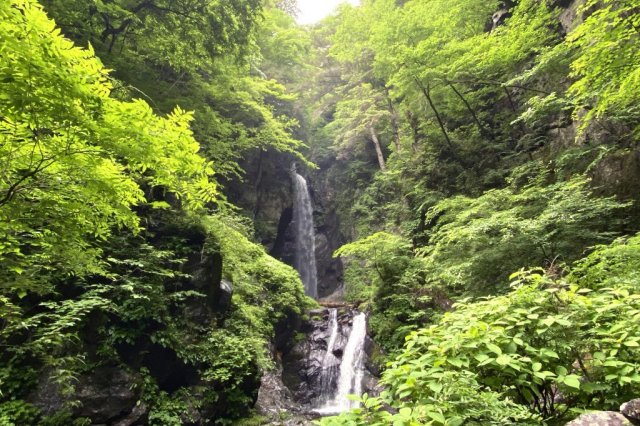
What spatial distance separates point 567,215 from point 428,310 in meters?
4.88

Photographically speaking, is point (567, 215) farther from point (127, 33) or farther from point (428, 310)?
point (127, 33)

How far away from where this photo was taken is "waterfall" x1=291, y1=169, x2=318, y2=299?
82.3 feet

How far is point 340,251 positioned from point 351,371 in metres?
4.38

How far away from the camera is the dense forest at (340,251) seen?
2.41 meters

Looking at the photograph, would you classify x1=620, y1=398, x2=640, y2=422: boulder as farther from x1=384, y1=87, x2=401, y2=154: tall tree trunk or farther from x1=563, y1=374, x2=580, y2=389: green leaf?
x1=384, y1=87, x2=401, y2=154: tall tree trunk

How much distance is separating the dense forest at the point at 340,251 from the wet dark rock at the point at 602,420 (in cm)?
1

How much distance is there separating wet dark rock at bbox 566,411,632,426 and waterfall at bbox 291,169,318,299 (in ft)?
75.6

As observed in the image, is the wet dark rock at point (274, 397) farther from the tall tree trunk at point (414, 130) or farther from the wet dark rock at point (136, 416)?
the tall tree trunk at point (414, 130)

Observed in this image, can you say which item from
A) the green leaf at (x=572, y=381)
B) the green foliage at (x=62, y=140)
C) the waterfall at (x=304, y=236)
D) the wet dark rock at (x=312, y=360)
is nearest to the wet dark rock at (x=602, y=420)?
the green leaf at (x=572, y=381)

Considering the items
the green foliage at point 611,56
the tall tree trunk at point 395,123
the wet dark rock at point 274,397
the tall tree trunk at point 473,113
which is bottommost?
the wet dark rock at point 274,397

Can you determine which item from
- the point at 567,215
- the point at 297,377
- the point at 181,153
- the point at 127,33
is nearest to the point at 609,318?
the point at 181,153

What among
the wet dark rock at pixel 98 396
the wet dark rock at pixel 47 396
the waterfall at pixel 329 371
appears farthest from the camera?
the waterfall at pixel 329 371

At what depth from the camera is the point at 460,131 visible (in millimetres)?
15133

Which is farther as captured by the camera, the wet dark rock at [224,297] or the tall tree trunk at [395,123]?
the tall tree trunk at [395,123]
